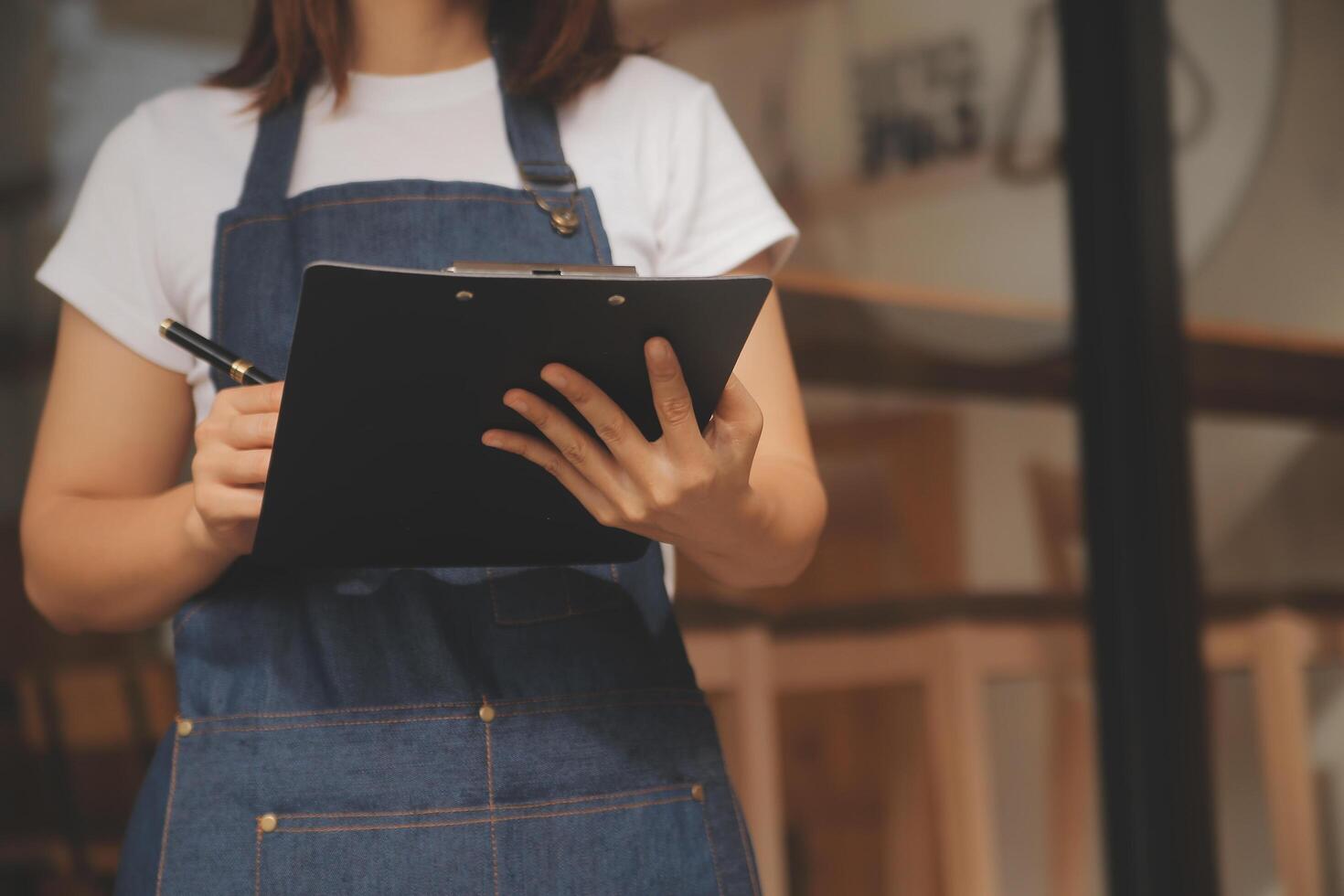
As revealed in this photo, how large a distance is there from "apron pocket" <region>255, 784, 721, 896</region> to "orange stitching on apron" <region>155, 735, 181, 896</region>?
6 cm

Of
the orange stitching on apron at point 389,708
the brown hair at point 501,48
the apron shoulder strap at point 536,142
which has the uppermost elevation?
the brown hair at point 501,48

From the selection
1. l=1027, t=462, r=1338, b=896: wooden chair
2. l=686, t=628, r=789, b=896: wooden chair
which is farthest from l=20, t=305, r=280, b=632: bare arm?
l=1027, t=462, r=1338, b=896: wooden chair

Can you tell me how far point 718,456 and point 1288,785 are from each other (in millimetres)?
1321

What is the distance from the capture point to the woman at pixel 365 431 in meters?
0.74

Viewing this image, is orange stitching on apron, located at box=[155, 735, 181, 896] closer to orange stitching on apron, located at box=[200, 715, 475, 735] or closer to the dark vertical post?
orange stitching on apron, located at box=[200, 715, 475, 735]

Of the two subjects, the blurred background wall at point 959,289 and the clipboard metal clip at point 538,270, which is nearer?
the clipboard metal clip at point 538,270

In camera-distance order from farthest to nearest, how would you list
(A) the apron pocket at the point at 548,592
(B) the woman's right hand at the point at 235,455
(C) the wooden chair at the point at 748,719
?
(C) the wooden chair at the point at 748,719
(A) the apron pocket at the point at 548,592
(B) the woman's right hand at the point at 235,455

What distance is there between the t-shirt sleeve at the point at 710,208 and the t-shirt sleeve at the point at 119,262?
309 mm

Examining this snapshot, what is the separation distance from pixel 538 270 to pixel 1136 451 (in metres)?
1.34

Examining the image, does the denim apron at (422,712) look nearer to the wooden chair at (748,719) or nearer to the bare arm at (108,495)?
the bare arm at (108,495)

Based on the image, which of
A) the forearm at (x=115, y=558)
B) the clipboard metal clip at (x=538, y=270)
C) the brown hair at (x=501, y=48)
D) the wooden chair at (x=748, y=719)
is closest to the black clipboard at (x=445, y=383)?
the clipboard metal clip at (x=538, y=270)

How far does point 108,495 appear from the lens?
2.77 feet

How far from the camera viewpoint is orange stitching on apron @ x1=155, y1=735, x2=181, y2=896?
2.48 ft

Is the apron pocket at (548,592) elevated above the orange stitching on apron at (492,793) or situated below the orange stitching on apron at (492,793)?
above
